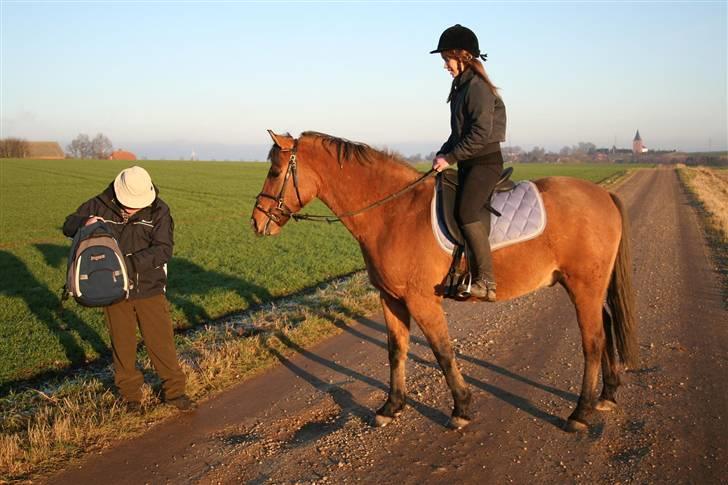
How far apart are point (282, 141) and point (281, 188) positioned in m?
0.46

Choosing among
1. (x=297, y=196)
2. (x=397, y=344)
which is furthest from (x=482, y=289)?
(x=297, y=196)

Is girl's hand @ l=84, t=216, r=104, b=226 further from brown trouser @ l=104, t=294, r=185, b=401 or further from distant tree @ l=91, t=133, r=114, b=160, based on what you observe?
distant tree @ l=91, t=133, r=114, b=160

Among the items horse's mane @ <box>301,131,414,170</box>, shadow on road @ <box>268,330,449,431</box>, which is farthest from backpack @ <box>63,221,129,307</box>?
shadow on road @ <box>268,330,449,431</box>

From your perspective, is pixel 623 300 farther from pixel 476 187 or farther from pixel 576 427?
pixel 476 187

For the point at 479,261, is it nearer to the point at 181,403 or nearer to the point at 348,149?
the point at 348,149

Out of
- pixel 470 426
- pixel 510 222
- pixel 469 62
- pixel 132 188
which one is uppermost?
pixel 469 62

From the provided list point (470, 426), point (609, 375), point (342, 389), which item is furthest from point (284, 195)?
point (609, 375)

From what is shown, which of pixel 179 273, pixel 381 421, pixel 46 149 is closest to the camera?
pixel 381 421

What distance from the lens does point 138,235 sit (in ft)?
17.5

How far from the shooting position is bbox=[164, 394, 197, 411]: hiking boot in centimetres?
538

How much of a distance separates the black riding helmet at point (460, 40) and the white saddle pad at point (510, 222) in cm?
136

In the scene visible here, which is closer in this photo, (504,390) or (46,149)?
(504,390)

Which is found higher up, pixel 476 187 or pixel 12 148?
pixel 12 148

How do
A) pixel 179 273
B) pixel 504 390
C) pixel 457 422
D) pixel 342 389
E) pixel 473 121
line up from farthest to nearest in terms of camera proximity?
pixel 179 273, pixel 342 389, pixel 504 390, pixel 457 422, pixel 473 121
